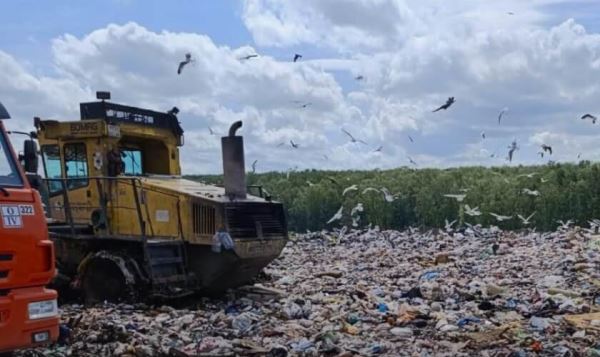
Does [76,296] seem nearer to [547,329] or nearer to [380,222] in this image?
[547,329]

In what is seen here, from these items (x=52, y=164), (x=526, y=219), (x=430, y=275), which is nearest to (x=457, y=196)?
(x=526, y=219)

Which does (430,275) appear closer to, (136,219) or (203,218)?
(203,218)

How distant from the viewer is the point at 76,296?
10273 millimetres

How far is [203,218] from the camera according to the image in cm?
987

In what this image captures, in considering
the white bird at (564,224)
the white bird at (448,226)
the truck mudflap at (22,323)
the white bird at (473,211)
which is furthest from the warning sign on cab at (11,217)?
the white bird at (448,226)

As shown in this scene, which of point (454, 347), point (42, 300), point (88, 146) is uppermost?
point (88, 146)

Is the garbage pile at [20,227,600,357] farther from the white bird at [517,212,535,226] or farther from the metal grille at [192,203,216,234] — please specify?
the white bird at [517,212,535,226]

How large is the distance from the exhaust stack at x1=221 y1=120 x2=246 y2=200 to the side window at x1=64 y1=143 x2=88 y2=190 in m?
1.80

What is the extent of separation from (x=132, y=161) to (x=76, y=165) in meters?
0.78

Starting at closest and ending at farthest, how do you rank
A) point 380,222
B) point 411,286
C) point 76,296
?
point 76,296 → point 411,286 → point 380,222

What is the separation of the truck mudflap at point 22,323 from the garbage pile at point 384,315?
3.97 feet

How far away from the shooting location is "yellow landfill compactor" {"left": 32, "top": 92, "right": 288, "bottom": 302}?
9781mm

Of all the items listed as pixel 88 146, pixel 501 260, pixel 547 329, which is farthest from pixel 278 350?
pixel 501 260

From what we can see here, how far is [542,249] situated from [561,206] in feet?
25.5
